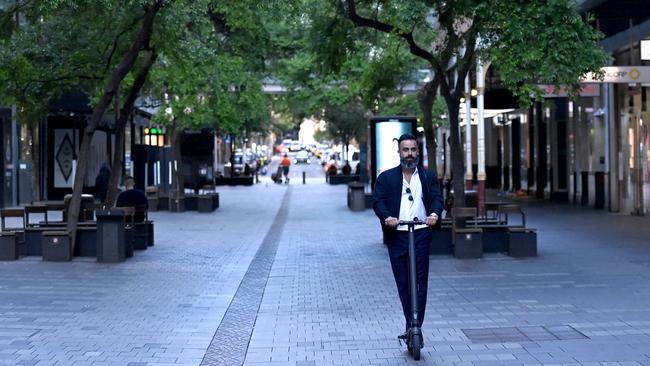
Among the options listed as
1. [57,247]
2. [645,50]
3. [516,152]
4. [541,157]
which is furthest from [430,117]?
[516,152]

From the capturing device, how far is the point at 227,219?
25625mm

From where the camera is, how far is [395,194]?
7.68 m

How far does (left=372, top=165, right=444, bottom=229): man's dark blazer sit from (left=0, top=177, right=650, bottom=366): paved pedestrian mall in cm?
129

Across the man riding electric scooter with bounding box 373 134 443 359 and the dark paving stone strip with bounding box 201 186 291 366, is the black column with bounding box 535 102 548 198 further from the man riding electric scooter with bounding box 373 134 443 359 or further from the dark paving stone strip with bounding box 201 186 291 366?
the man riding electric scooter with bounding box 373 134 443 359

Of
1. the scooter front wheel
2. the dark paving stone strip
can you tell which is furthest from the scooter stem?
the dark paving stone strip

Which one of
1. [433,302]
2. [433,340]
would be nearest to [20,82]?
[433,302]

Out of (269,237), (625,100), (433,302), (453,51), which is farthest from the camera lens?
(625,100)

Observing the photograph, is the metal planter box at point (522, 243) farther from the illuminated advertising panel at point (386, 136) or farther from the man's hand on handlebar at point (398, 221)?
the man's hand on handlebar at point (398, 221)

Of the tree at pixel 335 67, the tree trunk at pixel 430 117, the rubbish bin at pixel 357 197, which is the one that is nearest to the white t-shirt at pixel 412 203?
the tree at pixel 335 67

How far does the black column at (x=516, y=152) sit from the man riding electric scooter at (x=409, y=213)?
31535 mm

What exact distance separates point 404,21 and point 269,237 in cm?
746

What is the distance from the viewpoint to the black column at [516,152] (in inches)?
1534

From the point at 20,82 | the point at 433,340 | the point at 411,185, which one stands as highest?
the point at 20,82

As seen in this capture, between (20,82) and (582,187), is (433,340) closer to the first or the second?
(20,82)
